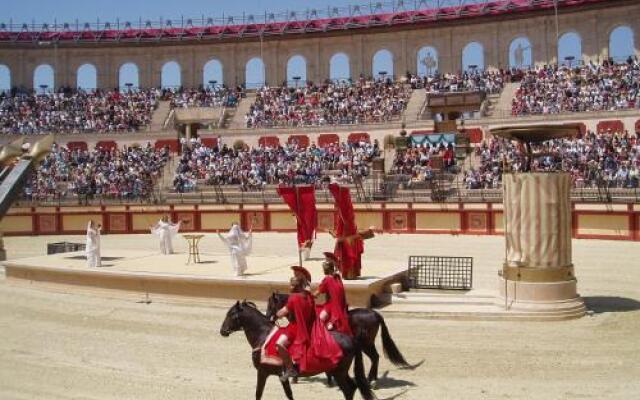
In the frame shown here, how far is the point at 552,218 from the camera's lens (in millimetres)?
13742

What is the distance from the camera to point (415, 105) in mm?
44656

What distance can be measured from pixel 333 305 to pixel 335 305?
27mm

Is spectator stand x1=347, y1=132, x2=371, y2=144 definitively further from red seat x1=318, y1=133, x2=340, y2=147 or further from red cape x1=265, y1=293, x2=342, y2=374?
red cape x1=265, y1=293, x2=342, y2=374

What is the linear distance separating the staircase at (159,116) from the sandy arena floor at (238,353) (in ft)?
104

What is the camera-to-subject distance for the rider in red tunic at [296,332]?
8.23 meters

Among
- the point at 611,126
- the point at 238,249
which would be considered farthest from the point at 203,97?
the point at 238,249

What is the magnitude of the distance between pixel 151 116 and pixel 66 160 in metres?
7.52

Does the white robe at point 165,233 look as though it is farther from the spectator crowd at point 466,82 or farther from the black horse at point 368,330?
the spectator crowd at point 466,82

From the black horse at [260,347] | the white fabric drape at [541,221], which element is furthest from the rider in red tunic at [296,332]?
the white fabric drape at [541,221]

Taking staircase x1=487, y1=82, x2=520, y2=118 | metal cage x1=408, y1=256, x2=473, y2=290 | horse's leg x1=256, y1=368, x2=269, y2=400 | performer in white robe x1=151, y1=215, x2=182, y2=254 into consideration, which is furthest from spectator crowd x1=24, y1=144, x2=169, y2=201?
horse's leg x1=256, y1=368, x2=269, y2=400

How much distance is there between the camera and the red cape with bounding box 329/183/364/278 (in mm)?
15031

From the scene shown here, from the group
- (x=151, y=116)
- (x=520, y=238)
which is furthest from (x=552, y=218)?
(x=151, y=116)

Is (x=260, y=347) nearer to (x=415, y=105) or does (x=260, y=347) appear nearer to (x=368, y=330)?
(x=368, y=330)

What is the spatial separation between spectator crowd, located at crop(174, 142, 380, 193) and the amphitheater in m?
0.17
